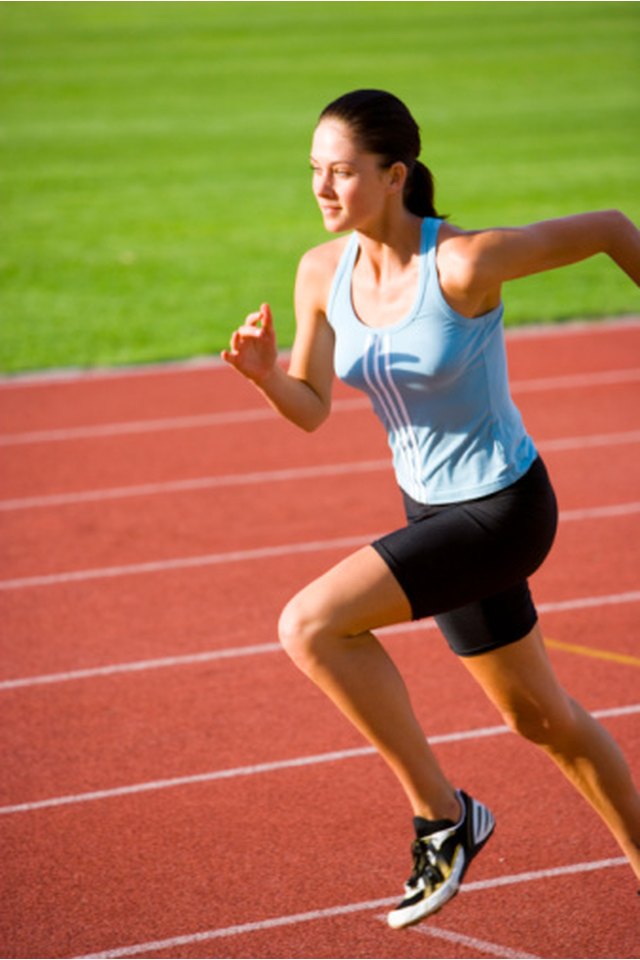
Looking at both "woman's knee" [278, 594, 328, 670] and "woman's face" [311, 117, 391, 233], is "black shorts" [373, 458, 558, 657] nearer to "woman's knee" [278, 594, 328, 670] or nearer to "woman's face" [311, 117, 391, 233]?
"woman's knee" [278, 594, 328, 670]

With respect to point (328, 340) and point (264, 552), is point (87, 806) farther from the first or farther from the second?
point (264, 552)

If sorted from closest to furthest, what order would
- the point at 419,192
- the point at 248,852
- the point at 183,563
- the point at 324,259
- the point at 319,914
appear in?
the point at 419,192 → the point at 324,259 → the point at 319,914 → the point at 248,852 → the point at 183,563

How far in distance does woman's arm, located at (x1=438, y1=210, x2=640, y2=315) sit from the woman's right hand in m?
0.45

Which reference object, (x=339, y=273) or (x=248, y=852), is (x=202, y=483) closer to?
(x=248, y=852)

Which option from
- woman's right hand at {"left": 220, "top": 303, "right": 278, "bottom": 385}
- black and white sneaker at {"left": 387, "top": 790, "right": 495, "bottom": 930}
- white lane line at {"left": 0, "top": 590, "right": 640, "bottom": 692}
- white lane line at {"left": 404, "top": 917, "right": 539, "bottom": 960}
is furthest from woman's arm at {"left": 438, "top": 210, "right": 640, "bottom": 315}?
white lane line at {"left": 0, "top": 590, "right": 640, "bottom": 692}

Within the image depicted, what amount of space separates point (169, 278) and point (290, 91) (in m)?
14.3

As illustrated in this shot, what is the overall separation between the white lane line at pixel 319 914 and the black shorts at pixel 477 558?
919mm

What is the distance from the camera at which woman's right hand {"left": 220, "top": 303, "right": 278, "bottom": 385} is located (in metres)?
4.01

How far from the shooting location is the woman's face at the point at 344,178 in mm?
3852

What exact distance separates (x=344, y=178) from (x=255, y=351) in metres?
0.47

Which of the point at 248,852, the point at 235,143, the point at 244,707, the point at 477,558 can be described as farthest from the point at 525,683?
the point at 235,143

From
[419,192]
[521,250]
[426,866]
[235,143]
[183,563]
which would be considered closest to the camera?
[521,250]

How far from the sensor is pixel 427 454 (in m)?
3.97

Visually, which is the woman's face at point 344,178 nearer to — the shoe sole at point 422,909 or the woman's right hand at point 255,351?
the woman's right hand at point 255,351
